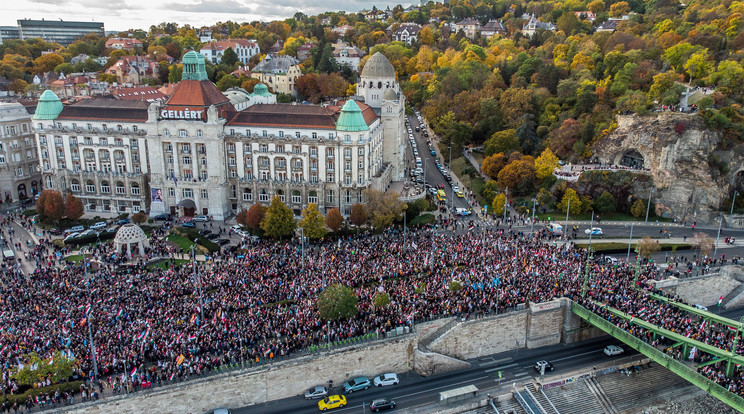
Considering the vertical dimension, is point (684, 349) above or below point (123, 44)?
below

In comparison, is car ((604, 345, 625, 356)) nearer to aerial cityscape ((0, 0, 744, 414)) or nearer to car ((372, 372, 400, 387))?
aerial cityscape ((0, 0, 744, 414))

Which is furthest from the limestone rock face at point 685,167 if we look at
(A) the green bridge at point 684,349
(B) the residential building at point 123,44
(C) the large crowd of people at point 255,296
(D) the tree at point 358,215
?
(B) the residential building at point 123,44

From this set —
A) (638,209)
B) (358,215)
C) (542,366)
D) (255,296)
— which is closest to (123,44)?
(358,215)

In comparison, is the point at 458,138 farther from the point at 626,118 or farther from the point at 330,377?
the point at 330,377

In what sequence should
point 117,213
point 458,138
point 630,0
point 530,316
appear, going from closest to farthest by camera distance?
point 530,316, point 117,213, point 458,138, point 630,0

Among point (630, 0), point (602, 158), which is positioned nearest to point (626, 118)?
point (602, 158)

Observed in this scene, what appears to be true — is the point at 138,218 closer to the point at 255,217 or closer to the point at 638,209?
the point at 255,217
